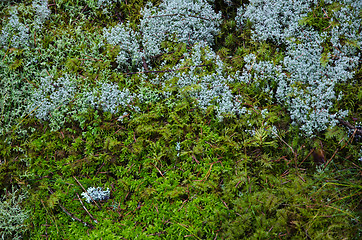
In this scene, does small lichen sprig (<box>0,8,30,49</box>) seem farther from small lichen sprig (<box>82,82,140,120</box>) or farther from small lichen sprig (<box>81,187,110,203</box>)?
small lichen sprig (<box>81,187,110,203</box>)

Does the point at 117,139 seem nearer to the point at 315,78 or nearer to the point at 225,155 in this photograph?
the point at 225,155

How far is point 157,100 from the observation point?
140 inches

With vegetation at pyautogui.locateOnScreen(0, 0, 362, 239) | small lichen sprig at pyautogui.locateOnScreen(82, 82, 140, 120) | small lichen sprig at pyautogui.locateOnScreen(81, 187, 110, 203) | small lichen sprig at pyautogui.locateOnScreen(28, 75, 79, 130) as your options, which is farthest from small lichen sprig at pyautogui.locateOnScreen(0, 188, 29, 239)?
small lichen sprig at pyautogui.locateOnScreen(82, 82, 140, 120)

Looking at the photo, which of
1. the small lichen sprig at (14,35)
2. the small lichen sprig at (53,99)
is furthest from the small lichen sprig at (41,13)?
the small lichen sprig at (53,99)

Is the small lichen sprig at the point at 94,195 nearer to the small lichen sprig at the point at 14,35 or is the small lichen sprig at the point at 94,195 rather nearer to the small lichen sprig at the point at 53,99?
the small lichen sprig at the point at 53,99

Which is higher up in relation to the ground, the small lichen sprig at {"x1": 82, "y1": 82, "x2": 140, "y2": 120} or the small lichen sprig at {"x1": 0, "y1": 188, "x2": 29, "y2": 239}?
the small lichen sprig at {"x1": 82, "y1": 82, "x2": 140, "y2": 120}

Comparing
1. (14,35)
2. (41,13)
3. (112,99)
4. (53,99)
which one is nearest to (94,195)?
(112,99)

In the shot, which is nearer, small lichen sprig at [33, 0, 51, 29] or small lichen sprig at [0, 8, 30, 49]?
small lichen sprig at [0, 8, 30, 49]

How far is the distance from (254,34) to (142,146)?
224 cm

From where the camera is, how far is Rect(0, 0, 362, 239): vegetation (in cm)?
276

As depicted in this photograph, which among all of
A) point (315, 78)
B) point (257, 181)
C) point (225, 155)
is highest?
point (315, 78)

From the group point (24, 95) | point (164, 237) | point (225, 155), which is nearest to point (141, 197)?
point (164, 237)

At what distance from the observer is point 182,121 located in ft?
10.9

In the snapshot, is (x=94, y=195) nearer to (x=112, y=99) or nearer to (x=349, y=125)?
(x=112, y=99)
